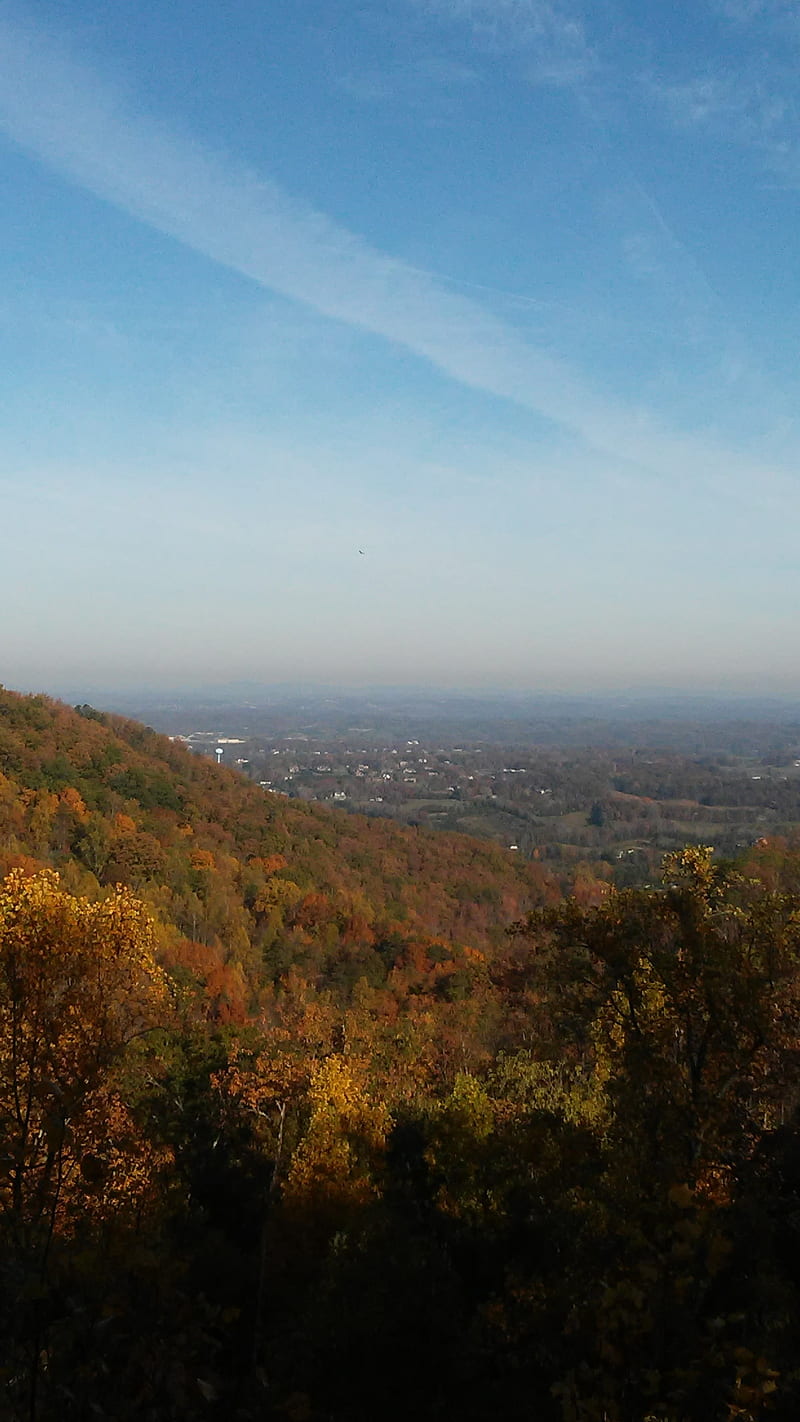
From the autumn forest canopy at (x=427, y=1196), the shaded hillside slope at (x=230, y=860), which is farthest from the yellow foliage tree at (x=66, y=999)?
the shaded hillside slope at (x=230, y=860)

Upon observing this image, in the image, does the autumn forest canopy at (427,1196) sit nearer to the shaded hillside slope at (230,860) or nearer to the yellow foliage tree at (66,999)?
the yellow foliage tree at (66,999)

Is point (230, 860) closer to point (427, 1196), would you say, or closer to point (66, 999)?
point (427, 1196)

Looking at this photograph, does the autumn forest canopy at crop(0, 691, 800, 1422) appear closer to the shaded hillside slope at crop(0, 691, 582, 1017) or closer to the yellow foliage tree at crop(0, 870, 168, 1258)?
the yellow foliage tree at crop(0, 870, 168, 1258)

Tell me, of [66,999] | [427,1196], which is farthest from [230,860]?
[66,999]

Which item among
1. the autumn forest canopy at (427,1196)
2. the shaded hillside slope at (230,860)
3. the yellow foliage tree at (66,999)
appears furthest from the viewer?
the shaded hillside slope at (230,860)

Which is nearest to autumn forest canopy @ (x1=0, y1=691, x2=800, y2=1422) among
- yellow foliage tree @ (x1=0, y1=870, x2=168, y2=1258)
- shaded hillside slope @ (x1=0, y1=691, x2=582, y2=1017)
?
yellow foliage tree @ (x1=0, y1=870, x2=168, y2=1258)

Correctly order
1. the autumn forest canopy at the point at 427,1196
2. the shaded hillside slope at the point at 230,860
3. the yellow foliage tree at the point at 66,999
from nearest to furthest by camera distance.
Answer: the autumn forest canopy at the point at 427,1196 → the yellow foliage tree at the point at 66,999 → the shaded hillside slope at the point at 230,860
